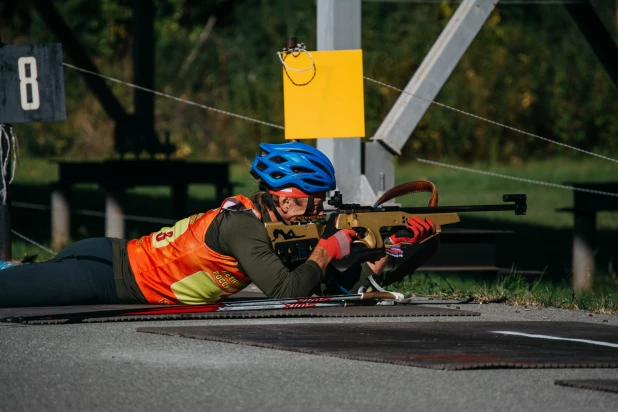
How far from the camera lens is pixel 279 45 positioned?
37625 millimetres

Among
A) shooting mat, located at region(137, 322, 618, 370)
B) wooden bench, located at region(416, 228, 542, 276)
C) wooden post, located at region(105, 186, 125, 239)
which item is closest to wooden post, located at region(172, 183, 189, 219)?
wooden post, located at region(105, 186, 125, 239)

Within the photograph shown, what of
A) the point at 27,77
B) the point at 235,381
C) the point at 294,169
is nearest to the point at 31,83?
the point at 27,77

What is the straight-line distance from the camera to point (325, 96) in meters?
10.5

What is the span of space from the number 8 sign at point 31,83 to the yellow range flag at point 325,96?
195 cm

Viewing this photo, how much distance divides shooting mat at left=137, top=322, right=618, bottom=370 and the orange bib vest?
21.3 inches

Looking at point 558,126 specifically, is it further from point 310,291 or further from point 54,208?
point 310,291

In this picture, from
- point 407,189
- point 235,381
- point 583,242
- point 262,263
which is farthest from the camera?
point 583,242

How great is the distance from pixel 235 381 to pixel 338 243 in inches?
82.1

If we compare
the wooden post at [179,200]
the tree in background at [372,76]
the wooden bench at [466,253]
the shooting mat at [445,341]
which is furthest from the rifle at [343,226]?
the tree in background at [372,76]

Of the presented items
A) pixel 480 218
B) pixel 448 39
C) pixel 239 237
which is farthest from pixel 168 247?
pixel 480 218

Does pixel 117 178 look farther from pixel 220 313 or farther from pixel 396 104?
pixel 220 313

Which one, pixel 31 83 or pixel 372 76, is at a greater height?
pixel 372 76

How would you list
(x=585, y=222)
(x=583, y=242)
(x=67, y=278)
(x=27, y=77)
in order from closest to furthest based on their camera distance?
(x=67, y=278)
(x=27, y=77)
(x=585, y=222)
(x=583, y=242)

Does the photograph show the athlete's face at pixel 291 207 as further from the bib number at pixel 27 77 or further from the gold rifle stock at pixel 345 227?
the bib number at pixel 27 77
